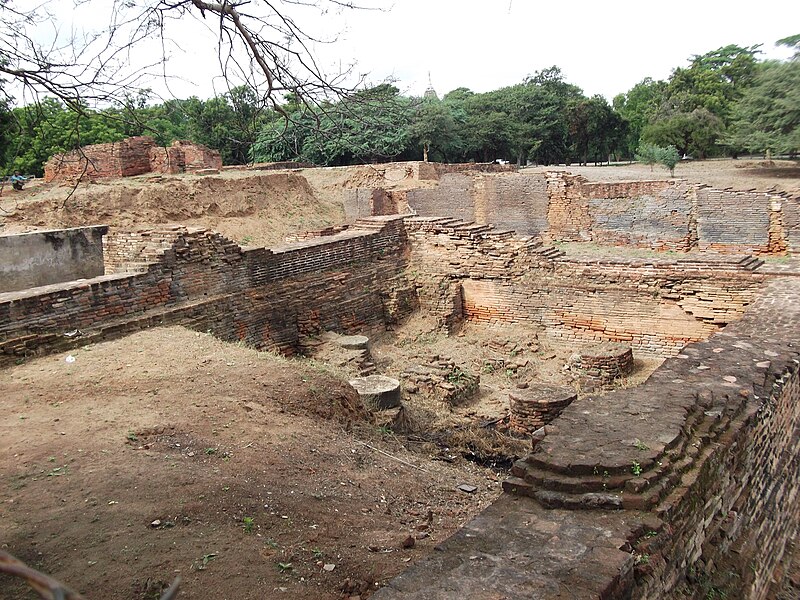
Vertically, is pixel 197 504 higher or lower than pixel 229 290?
lower

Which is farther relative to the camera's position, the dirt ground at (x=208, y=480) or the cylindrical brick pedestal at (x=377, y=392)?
the cylindrical brick pedestal at (x=377, y=392)

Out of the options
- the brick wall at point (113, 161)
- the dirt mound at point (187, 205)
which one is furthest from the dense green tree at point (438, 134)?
the brick wall at point (113, 161)

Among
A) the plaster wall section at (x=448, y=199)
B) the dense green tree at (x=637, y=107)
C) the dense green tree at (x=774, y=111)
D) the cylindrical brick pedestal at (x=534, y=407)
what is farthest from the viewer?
the dense green tree at (x=637, y=107)

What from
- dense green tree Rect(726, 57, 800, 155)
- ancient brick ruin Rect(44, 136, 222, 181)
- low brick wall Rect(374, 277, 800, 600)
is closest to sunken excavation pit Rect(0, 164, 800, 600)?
low brick wall Rect(374, 277, 800, 600)

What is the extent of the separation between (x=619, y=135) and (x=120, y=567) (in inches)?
1496

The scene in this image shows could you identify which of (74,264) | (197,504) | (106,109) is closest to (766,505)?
(197,504)

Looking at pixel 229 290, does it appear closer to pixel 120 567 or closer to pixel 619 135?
pixel 120 567

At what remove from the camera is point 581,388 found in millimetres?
8688

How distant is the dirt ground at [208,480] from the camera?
3209 millimetres

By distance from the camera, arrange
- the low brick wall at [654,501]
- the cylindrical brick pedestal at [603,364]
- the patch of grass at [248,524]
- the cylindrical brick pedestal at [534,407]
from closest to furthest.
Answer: the low brick wall at [654,501] → the patch of grass at [248,524] → the cylindrical brick pedestal at [534,407] → the cylindrical brick pedestal at [603,364]

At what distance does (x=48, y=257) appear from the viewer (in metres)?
10.5

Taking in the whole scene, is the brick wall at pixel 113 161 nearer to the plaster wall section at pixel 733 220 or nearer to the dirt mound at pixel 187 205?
the dirt mound at pixel 187 205

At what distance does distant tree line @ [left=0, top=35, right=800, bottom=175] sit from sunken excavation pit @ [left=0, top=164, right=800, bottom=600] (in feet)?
5.32

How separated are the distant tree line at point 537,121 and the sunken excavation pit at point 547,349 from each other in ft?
5.32
